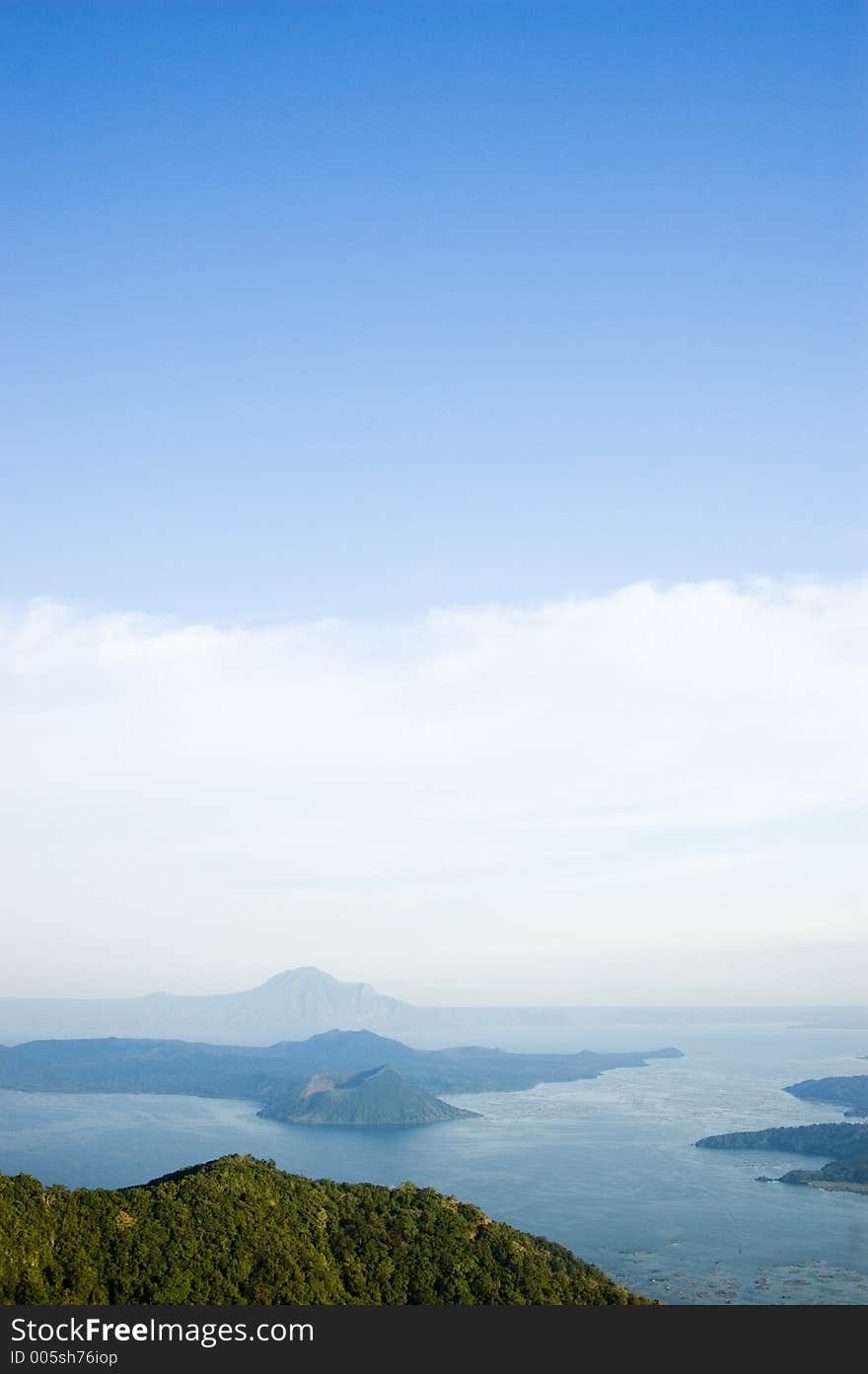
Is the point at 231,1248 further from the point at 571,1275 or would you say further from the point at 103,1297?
the point at 571,1275

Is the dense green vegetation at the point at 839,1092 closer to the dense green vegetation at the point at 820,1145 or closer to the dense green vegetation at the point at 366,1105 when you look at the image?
the dense green vegetation at the point at 820,1145

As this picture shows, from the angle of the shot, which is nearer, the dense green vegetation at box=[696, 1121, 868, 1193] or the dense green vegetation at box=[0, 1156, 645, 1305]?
the dense green vegetation at box=[0, 1156, 645, 1305]

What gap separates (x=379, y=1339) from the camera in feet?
28.1

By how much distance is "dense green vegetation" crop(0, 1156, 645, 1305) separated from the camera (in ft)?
49.9

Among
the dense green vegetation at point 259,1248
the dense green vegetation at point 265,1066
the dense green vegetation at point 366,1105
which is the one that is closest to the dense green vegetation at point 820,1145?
the dense green vegetation at point 366,1105

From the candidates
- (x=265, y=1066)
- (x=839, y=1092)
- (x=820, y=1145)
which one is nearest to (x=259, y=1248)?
(x=820, y=1145)

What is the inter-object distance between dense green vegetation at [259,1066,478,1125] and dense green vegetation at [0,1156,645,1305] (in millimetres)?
67783

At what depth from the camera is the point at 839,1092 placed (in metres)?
81.9

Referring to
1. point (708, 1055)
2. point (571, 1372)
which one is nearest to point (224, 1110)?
point (708, 1055)

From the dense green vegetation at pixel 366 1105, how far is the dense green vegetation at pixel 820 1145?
2837 centimetres

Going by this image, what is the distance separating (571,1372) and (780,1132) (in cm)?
6204

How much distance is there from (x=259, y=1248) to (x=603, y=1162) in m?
47.6

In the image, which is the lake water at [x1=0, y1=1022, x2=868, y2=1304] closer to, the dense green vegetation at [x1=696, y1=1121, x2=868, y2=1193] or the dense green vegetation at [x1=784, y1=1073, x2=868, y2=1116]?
the dense green vegetation at [x1=696, y1=1121, x2=868, y2=1193]

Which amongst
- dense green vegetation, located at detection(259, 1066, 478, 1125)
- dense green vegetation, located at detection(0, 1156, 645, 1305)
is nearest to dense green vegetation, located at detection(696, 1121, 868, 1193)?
dense green vegetation, located at detection(259, 1066, 478, 1125)
